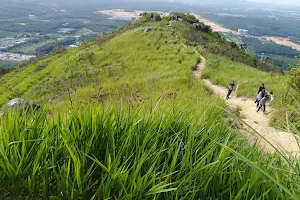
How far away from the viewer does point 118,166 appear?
187 centimetres

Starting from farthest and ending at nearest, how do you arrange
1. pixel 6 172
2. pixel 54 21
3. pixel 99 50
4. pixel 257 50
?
1. pixel 54 21
2. pixel 257 50
3. pixel 99 50
4. pixel 6 172

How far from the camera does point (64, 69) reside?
27.2m

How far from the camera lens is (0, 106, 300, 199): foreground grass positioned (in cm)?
162

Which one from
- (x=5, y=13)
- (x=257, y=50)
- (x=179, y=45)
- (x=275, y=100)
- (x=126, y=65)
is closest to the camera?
(x=275, y=100)

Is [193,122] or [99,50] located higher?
[193,122]

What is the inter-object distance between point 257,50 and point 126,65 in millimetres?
87629

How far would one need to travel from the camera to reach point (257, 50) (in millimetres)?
99688

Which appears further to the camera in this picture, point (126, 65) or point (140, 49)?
point (140, 49)

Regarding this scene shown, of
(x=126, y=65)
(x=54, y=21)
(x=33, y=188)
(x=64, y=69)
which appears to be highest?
(x=33, y=188)

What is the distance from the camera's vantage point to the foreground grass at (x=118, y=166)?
1619mm

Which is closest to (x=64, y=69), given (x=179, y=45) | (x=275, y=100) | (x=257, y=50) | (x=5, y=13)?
(x=179, y=45)

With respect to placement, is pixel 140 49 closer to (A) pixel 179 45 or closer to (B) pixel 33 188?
(A) pixel 179 45

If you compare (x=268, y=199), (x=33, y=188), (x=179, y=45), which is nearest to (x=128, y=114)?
(x=33, y=188)

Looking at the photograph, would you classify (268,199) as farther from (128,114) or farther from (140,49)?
(140,49)
